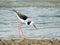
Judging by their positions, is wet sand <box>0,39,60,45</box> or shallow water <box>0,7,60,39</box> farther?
shallow water <box>0,7,60,39</box>

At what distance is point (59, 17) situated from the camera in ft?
19.5

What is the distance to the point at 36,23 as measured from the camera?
220 inches

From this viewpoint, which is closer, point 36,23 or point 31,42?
point 31,42

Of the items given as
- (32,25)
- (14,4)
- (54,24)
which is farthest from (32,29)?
(14,4)

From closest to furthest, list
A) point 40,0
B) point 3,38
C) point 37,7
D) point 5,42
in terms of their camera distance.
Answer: point 5,42 < point 3,38 < point 37,7 < point 40,0

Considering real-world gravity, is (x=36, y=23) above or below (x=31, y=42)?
below

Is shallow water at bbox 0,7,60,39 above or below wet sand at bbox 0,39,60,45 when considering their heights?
below

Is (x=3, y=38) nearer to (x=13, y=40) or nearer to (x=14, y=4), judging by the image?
(x=13, y=40)

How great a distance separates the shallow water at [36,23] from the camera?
5.07m

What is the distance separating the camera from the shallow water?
5069 mm

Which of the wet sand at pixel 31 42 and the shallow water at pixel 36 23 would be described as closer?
the wet sand at pixel 31 42

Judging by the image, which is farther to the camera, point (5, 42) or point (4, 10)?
point (4, 10)

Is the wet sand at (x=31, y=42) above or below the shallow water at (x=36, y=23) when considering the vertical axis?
above

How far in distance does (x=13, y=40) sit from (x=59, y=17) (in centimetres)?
156
